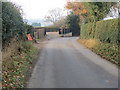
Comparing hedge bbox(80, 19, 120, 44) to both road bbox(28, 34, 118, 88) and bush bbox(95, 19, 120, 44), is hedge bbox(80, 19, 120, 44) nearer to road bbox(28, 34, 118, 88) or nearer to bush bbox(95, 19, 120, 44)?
bush bbox(95, 19, 120, 44)

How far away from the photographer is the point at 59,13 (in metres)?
67.2

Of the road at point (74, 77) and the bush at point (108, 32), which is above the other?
the bush at point (108, 32)

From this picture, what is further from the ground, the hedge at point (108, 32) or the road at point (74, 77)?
the hedge at point (108, 32)

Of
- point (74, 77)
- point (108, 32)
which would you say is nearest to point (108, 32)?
point (108, 32)

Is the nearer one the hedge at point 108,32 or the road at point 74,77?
the road at point 74,77

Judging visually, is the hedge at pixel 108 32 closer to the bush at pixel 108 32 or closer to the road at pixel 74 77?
the bush at pixel 108 32

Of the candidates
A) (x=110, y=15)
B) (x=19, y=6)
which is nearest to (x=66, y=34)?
(x=110, y=15)

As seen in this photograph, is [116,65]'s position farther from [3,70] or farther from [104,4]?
[104,4]

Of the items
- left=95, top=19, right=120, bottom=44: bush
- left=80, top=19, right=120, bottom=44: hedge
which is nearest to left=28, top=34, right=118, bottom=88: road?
left=80, top=19, right=120, bottom=44: hedge

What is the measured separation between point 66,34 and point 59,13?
1018 inches

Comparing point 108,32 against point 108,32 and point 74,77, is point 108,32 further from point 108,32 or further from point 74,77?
point 74,77

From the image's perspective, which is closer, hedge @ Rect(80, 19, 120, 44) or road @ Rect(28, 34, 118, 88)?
road @ Rect(28, 34, 118, 88)

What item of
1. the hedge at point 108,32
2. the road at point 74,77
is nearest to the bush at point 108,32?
the hedge at point 108,32

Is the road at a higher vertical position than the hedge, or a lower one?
lower
